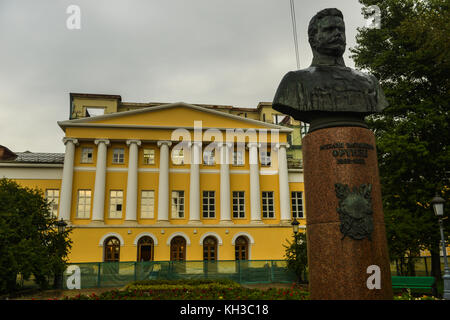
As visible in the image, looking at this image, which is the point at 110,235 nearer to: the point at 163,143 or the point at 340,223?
the point at 163,143

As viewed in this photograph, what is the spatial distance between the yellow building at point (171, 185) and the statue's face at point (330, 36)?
2481 cm

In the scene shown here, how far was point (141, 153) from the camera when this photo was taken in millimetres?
32000

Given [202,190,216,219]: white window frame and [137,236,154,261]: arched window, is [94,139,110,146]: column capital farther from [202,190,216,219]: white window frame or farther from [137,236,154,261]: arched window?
[202,190,216,219]: white window frame

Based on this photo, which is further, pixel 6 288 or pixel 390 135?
pixel 390 135

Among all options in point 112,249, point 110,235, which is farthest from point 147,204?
point 112,249

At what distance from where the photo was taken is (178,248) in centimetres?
3000

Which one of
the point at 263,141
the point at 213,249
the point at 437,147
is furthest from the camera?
the point at 263,141

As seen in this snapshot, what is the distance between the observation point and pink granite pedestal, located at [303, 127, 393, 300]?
17.3 ft

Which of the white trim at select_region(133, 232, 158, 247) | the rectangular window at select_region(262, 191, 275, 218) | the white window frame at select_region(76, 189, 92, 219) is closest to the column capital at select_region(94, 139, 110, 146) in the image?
the white window frame at select_region(76, 189, 92, 219)

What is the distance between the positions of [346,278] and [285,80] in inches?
131

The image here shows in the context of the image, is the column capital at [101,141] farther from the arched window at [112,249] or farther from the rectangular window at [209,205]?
the rectangular window at [209,205]

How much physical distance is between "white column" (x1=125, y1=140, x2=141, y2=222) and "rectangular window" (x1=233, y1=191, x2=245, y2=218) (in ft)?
26.5
